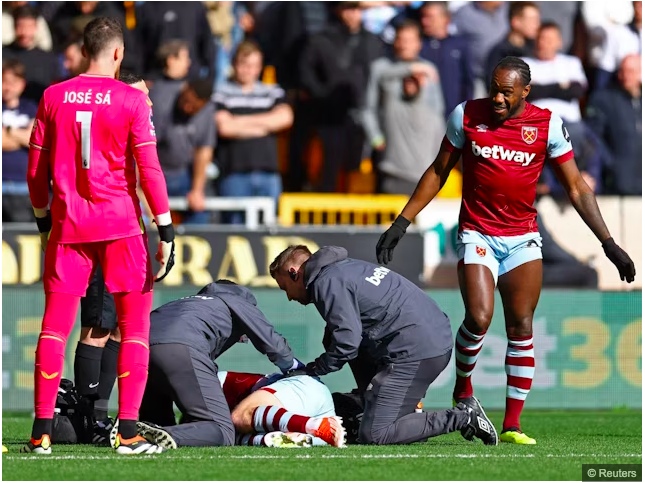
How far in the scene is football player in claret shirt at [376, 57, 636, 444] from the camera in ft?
28.3

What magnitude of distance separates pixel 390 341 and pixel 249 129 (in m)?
6.48

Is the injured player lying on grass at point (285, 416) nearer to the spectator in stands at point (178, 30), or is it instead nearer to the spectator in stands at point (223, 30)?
the spectator in stands at point (178, 30)

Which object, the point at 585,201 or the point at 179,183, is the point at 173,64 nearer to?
the point at 179,183

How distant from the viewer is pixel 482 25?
611 inches

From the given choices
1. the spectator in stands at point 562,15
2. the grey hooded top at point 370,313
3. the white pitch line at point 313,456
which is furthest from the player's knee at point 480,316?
the spectator in stands at point 562,15

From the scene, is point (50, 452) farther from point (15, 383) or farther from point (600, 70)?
point (600, 70)

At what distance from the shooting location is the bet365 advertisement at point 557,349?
12625mm

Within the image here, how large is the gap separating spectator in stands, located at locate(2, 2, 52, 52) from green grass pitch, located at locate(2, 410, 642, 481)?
697 centimetres

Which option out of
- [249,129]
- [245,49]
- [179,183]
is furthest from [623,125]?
[179,183]

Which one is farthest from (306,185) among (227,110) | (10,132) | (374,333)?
(374,333)

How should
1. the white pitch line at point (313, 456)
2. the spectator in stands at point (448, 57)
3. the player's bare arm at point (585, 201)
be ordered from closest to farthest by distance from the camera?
the white pitch line at point (313, 456), the player's bare arm at point (585, 201), the spectator in stands at point (448, 57)

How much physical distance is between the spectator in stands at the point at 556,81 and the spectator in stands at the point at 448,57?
766mm

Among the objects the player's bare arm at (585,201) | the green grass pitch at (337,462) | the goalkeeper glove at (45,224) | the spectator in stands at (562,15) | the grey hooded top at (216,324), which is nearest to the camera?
the green grass pitch at (337,462)

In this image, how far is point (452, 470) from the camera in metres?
6.52
